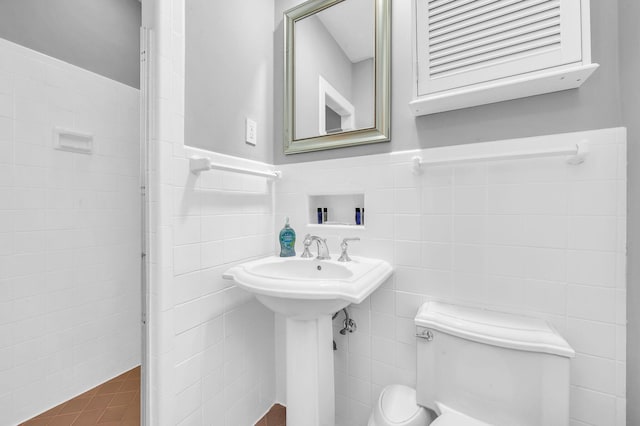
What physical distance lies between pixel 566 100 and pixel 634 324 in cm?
73

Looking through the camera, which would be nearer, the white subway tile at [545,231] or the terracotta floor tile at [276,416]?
the white subway tile at [545,231]

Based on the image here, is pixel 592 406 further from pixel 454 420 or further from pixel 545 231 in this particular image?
pixel 545 231

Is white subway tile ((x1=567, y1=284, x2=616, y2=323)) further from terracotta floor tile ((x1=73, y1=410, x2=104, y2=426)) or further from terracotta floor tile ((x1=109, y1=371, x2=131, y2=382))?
terracotta floor tile ((x1=109, y1=371, x2=131, y2=382))

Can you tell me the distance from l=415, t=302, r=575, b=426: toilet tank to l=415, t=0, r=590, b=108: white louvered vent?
84 centimetres

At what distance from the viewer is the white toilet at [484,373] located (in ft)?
A: 2.48

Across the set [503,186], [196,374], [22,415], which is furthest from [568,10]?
[22,415]

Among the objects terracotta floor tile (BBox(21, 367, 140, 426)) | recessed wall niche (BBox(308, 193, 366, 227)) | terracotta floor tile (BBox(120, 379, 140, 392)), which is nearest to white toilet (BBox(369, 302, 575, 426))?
recessed wall niche (BBox(308, 193, 366, 227))

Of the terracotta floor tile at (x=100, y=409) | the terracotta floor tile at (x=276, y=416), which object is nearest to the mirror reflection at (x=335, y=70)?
the terracotta floor tile at (x=276, y=416)

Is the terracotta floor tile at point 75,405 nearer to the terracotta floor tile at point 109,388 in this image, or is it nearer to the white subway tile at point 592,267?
the terracotta floor tile at point 109,388

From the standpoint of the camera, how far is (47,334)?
139cm

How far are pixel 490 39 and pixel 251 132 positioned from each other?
1029mm

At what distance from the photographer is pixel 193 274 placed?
98 cm

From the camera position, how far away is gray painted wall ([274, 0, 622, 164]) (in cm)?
82

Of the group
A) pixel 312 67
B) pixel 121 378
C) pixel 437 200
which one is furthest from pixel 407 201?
pixel 121 378
